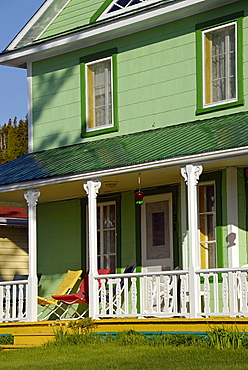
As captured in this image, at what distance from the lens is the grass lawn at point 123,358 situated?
34.2 ft

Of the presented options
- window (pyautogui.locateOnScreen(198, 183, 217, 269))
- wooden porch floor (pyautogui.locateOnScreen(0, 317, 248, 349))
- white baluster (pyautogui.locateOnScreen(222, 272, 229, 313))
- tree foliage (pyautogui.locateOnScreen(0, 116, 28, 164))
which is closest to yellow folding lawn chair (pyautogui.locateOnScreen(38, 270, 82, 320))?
wooden porch floor (pyautogui.locateOnScreen(0, 317, 248, 349))

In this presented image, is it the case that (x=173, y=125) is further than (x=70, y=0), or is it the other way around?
(x=70, y=0)

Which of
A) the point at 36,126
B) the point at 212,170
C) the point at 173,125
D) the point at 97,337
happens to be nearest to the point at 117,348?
the point at 97,337

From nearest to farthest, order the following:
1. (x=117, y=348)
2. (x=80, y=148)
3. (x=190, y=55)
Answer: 1. (x=117, y=348)
2. (x=190, y=55)
3. (x=80, y=148)

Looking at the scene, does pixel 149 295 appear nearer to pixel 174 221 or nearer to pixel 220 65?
pixel 174 221

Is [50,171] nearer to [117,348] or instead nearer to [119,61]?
[119,61]

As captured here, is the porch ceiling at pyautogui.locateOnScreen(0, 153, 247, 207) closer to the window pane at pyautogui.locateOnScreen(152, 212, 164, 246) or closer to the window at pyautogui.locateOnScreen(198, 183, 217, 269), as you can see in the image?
the window at pyautogui.locateOnScreen(198, 183, 217, 269)

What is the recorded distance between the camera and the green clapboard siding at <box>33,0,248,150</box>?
15.4 meters

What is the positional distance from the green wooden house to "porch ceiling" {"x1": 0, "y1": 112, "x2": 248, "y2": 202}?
1.4 inches

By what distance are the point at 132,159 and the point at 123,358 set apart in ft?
12.7

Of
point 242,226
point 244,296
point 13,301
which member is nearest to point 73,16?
point 13,301

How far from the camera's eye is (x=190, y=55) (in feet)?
50.6

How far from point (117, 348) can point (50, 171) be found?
4.15 m

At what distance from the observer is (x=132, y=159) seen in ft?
45.7
